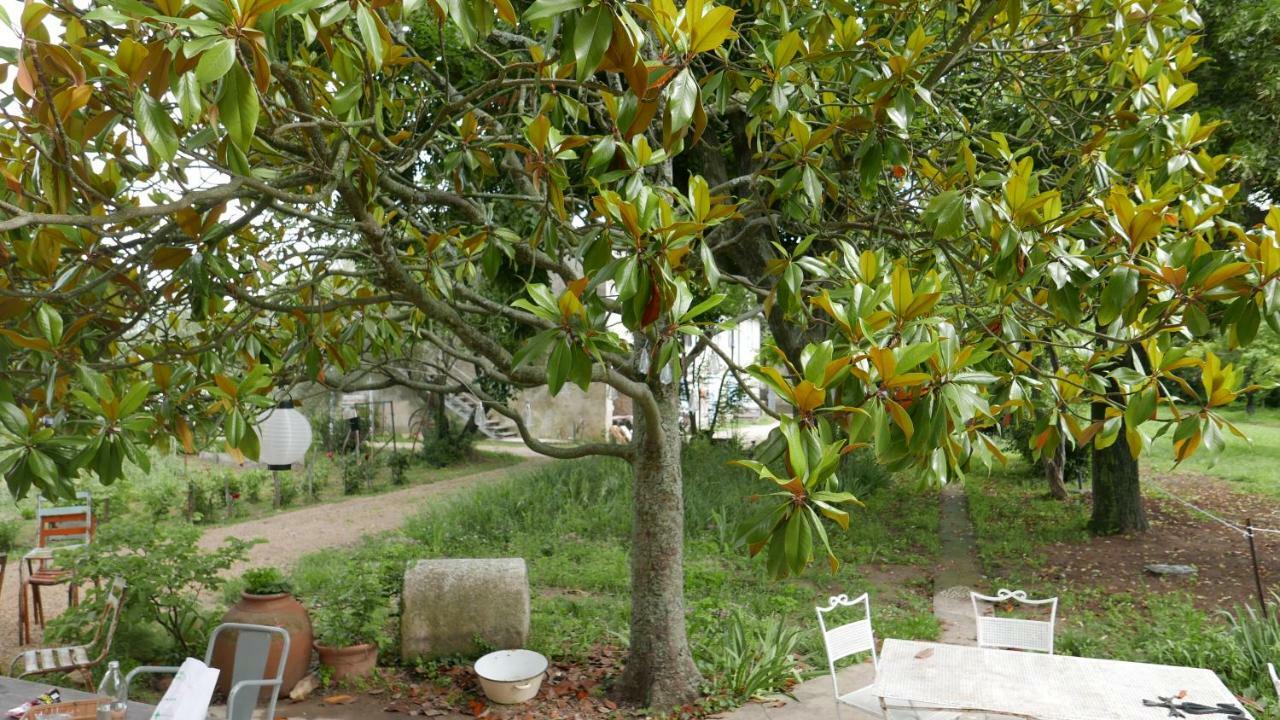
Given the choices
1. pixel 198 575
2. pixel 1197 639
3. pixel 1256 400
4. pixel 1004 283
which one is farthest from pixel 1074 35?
pixel 1256 400

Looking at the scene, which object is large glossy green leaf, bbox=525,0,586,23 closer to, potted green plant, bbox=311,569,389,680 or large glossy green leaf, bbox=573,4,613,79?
large glossy green leaf, bbox=573,4,613,79

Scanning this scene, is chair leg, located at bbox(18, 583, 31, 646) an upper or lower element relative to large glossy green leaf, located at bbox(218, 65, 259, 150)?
lower

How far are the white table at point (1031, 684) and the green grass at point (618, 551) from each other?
1332 millimetres

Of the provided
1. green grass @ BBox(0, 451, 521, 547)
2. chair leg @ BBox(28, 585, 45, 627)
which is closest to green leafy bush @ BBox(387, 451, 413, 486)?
green grass @ BBox(0, 451, 521, 547)

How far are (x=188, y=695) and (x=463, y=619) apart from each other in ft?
7.63

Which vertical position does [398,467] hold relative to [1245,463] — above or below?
above

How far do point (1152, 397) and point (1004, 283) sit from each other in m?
0.61

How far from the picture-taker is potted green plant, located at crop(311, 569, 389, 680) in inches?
194

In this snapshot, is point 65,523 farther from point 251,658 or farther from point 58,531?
point 251,658

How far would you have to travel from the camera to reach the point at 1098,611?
6.36 meters

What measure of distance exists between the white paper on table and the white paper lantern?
1945 mm

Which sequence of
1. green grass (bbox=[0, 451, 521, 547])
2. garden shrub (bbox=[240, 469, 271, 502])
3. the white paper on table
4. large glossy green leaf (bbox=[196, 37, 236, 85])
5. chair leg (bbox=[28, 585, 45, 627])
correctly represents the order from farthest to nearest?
garden shrub (bbox=[240, 469, 271, 502])
green grass (bbox=[0, 451, 521, 547])
chair leg (bbox=[28, 585, 45, 627])
the white paper on table
large glossy green leaf (bbox=[196, 37, 236, 85])

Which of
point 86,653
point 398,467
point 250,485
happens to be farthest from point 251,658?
point 398,467

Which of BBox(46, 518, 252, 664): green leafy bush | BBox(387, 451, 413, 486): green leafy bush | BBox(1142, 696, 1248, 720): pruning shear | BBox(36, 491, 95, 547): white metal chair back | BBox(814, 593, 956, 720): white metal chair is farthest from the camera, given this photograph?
BBox(387, 451, 413, 486): green leafy bush
